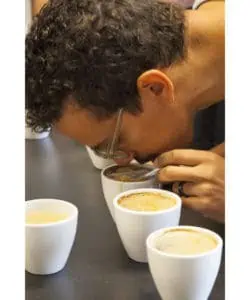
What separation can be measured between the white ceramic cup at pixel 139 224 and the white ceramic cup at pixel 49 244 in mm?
55

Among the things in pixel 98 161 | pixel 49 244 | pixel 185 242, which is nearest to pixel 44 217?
pixel 49 244

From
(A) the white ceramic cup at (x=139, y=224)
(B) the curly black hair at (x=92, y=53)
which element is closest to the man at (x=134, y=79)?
(B) the curly black hair at (x=92, y=53)

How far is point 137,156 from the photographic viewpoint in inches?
35.1

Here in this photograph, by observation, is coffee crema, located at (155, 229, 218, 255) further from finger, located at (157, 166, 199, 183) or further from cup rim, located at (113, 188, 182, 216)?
finger, located at (157, 166, 199, 183)

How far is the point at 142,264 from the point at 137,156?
0.65 ft

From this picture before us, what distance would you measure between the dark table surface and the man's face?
0.09 metres

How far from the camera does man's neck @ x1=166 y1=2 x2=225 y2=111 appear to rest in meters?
0.84

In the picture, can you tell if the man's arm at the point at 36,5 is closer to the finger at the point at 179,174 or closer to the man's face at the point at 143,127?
the man's face at the point at 143,127

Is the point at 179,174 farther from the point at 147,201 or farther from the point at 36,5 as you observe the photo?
the point at 36,5

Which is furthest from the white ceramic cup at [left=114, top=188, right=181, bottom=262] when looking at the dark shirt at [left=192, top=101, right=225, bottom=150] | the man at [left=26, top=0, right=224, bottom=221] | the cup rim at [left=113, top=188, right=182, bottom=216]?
the dark shirt at [left=192, top=101, right=225, bottom=150]

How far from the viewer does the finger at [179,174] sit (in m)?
0.82

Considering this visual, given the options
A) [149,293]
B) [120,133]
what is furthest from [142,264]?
[120,133]

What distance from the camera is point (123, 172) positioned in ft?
2.81
